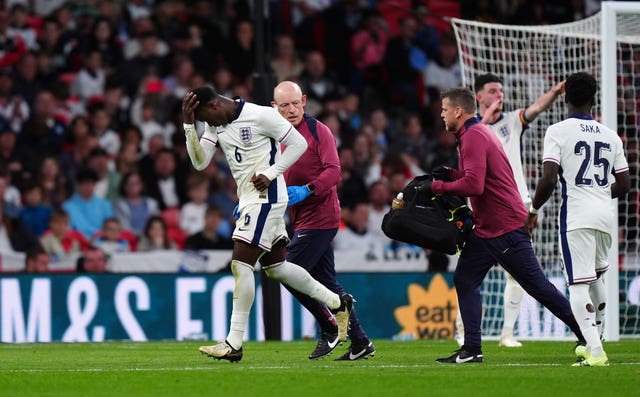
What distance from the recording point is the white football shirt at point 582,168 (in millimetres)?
9398

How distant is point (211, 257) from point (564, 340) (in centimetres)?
464

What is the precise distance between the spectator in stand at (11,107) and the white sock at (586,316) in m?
10.9

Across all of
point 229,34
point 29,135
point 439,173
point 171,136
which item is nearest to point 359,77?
point 229,34

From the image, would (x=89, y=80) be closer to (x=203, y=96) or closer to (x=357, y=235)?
(x=357, y=235)

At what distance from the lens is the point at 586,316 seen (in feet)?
30.5

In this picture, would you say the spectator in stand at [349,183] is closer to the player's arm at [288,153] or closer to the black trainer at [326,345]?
the black trainer at [326,345]

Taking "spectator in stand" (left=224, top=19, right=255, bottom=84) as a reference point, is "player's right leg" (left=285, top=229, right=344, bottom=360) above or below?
below

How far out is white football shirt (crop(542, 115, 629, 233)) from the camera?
9.40 metres

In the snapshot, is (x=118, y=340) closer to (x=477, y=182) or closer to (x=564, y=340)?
(x=564, y=340)

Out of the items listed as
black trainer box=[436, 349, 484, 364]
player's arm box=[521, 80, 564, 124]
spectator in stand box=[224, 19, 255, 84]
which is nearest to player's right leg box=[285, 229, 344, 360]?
black trainer box=[436, 349, 484, 364]

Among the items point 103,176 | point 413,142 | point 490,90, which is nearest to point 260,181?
point 490,90

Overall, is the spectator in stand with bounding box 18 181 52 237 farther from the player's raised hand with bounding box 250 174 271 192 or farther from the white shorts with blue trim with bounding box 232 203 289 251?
the player's raised hand with bounding box 250 174 271 192

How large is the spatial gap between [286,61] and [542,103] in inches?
356

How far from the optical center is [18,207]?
56.1ft
